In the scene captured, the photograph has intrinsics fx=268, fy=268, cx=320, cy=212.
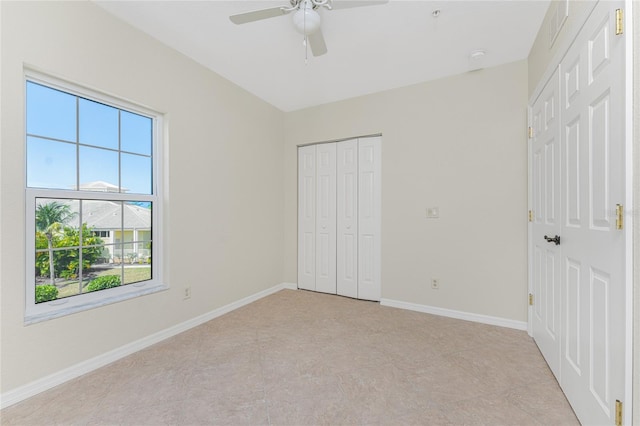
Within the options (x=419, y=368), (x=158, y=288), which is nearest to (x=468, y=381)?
(x=419, y=368)

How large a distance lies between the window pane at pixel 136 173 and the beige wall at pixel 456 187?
7.85 ft

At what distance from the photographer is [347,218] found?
145 inches

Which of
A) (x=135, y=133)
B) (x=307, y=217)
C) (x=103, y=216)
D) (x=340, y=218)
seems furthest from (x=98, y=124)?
(x=340, y=218)

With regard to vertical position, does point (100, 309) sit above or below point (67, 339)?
above

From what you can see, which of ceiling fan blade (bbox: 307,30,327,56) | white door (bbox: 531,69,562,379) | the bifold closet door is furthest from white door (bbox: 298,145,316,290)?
white door (bbox: 531,69,562,379)

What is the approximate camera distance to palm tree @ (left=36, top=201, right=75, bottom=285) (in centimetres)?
181

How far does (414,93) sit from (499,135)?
104cm

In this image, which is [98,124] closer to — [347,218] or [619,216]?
[347,218]

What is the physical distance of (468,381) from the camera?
1814mm

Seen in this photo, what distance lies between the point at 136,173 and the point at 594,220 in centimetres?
321

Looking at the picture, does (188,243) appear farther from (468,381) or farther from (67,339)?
(468,381)

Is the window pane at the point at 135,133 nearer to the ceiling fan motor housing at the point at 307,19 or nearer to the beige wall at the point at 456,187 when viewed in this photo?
the ceiling fan motor housing at the point at 307,19

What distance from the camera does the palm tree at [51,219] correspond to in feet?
5.94

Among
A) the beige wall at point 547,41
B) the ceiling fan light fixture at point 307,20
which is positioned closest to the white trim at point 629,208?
the beige wall at point 547,41
